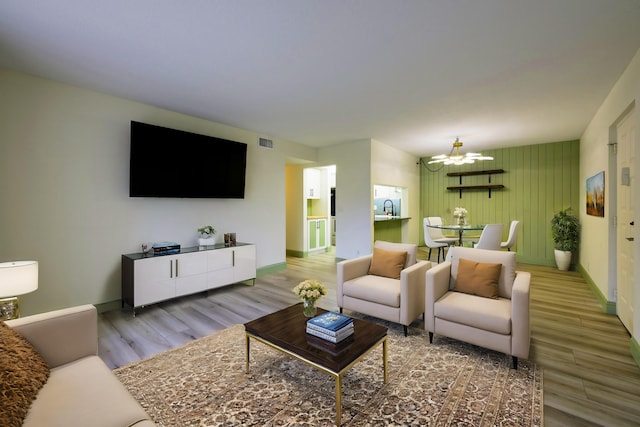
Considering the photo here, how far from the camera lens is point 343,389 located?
200cm

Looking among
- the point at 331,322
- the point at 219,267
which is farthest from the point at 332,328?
the point at 219,267

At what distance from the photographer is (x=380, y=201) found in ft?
24.8

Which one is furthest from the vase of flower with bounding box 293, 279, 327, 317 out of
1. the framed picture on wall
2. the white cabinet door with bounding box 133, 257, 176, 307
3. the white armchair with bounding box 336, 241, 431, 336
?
the framed picture on wall

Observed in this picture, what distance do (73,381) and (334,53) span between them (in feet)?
9.36

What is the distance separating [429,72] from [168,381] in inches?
140

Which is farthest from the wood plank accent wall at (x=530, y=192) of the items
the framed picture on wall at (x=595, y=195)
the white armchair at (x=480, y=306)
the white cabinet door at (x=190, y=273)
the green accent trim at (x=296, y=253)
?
the white cabinet door at (x=190, y=273)

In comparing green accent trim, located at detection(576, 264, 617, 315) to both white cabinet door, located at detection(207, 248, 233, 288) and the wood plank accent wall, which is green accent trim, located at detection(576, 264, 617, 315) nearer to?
the wood plank accent wall

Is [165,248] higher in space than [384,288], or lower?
higher

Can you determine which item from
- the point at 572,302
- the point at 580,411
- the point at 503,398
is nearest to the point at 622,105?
the point at 572,302

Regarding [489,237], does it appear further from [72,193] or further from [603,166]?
[72,193]

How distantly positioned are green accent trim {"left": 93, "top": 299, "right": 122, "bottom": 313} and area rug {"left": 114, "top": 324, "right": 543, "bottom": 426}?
1.62m

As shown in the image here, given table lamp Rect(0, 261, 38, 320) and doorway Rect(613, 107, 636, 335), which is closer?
table lamp Rect(0, 261, 38, 320)

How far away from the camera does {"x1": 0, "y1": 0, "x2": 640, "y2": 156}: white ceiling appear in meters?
1.97

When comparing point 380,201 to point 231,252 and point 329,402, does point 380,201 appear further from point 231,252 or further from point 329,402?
point 329,402
